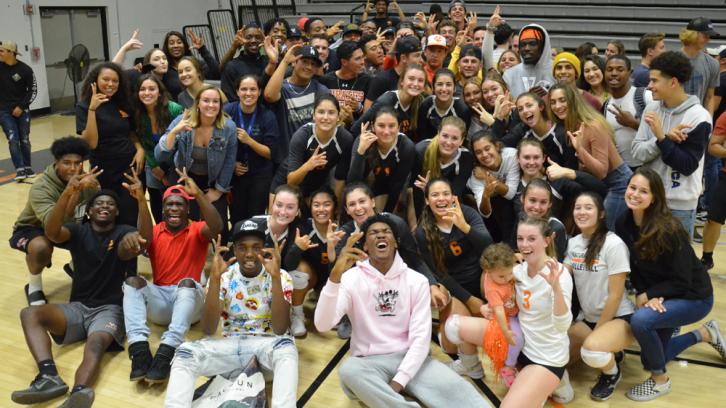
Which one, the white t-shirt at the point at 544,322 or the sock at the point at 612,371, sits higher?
the white t-shirt at the point at 544,322

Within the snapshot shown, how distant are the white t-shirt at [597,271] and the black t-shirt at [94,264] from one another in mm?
2895

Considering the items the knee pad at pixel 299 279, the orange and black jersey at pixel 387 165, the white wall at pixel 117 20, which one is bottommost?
the knee pad at pixel 299 279

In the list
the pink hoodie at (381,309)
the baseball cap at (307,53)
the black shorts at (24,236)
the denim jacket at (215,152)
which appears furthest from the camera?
the baseball cap at (307,53)

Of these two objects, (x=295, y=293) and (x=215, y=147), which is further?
(x=215, y=147)

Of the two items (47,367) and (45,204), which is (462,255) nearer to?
(47,367)

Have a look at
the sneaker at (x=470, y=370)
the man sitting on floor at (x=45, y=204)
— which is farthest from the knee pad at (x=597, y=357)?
the man sitting on floor at (x=45, y=204)

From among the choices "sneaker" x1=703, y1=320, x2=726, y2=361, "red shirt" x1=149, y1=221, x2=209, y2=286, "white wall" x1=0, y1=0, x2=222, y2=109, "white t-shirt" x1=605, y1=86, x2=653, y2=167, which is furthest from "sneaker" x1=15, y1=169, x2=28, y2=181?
"sneaker" x1=703, y1=320, x2=726, y2=361

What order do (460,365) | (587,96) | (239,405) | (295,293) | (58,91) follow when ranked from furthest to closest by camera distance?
1. (58,91)
2. (587,96)
3. (295,293)
4. (460,365)
5. (239,405)

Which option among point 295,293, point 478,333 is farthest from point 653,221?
point 295,293

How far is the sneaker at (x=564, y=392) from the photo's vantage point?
370cm

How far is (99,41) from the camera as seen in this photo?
1395 cm

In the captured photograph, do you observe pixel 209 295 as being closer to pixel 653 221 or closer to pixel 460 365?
pixel 460 365

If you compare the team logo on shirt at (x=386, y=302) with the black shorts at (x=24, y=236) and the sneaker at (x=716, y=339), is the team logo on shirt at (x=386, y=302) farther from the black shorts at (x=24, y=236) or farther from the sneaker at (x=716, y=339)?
the black shorts at (x=24, y=236)

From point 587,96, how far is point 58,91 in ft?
37.5
